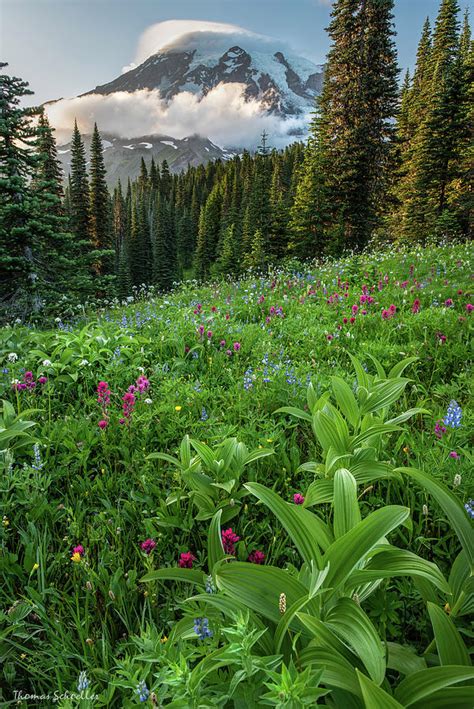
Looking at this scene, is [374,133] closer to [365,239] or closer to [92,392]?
[365,239]

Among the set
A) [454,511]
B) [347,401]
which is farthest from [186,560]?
[347,401]

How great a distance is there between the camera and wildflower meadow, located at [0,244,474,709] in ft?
3.89

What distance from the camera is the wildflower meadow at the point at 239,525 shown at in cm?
118

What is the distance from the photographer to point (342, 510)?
157 centimetres

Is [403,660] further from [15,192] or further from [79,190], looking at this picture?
[79,190]

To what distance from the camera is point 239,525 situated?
7.60 feet

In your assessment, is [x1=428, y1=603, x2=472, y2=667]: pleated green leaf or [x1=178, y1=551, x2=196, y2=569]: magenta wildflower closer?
[x1=428, y1=603, x2=472, y2=667]: pleated green leaf

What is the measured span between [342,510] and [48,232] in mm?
12588

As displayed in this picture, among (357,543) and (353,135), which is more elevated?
(353,135)

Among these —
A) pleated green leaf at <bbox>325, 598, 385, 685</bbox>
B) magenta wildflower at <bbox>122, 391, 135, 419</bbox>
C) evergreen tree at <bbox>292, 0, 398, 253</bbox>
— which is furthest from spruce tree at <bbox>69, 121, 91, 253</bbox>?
pleated green leaf at <bbox>325, 598, 385, 685</bbox>

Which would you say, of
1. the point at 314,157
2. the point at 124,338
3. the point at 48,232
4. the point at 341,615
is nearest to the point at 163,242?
the point at 314,157

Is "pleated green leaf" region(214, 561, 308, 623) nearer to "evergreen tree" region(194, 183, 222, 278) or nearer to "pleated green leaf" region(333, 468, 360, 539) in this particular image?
"pleated green leaf" region(333, 468, 360, 539)

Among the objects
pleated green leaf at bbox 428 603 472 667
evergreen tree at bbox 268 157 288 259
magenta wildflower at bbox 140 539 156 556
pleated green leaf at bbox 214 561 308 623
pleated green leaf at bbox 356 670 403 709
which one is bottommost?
magenta wildflower at bbox 140 539 156 556

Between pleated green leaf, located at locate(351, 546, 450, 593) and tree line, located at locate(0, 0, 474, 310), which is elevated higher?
tree line, located at locate(0, 0, 474, 310)
